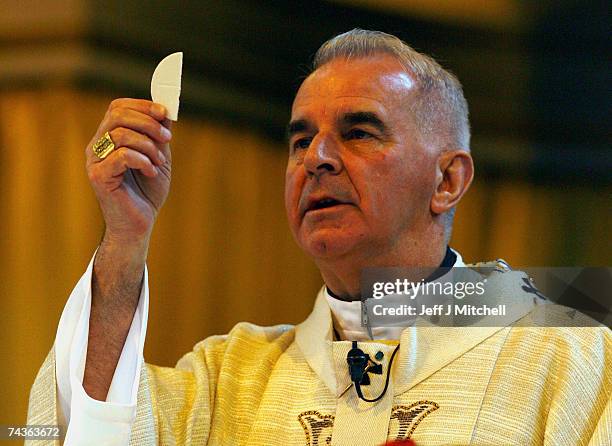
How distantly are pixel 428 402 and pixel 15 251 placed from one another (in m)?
1.74

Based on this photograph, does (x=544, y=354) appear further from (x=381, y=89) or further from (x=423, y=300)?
(x=381, y=89)

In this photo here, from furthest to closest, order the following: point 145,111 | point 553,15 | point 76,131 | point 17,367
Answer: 1. point 553,15
2. point 76,131
3. point 17,367
4. point 145,111

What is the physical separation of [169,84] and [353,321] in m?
0.69

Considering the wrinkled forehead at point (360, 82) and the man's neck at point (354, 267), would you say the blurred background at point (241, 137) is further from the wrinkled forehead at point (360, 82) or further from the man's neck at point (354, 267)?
the man's neck at point (354, 267)

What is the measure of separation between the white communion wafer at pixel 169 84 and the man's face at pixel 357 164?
14.3 inches

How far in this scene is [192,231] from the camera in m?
3.69

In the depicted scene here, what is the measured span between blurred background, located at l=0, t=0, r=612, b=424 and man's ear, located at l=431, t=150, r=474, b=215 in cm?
105

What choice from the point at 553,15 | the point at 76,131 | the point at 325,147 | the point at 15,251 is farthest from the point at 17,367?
the point at 553,15

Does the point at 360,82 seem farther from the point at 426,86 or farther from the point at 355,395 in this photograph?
the point at 355,395

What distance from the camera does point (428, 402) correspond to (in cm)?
215

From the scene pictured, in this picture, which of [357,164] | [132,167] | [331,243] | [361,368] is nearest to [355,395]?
[361,368]

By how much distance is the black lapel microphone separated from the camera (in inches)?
85.6

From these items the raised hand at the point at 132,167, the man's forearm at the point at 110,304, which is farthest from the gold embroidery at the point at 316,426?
the raised hand at the point at 132,167

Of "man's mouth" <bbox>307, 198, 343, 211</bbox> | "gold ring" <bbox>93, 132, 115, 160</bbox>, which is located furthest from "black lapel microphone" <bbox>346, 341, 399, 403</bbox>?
"gold ring" <bbox>93, 132, 115, 160</bbox>
